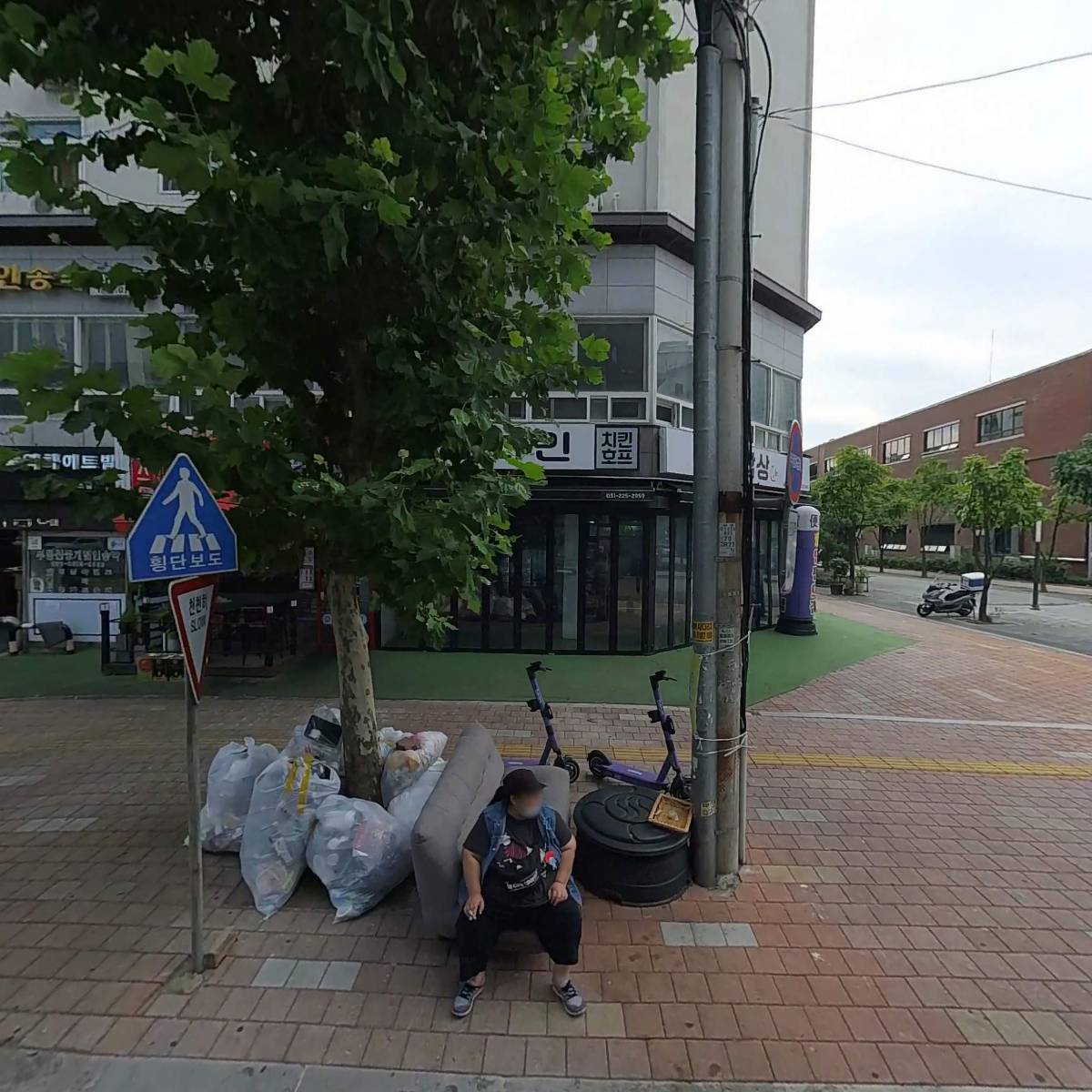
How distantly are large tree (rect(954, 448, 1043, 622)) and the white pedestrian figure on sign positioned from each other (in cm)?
2001

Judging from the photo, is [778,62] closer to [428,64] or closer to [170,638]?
[428,64]

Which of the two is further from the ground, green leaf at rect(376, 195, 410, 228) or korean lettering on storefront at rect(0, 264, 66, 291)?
korean lettering on storefront at rect(0, 264, 66, 291)

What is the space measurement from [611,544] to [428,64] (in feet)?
25.8

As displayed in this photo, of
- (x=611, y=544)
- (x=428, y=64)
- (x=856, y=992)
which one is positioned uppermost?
(x=428, y=64)

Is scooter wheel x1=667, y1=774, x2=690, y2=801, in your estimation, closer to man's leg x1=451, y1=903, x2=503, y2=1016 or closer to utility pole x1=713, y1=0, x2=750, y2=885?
utility pole x1=713, y1=0, x2=750, y2=885

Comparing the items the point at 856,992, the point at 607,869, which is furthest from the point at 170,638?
the point at 856,992

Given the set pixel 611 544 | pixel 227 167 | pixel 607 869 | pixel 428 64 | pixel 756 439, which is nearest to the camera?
pixel 227 167

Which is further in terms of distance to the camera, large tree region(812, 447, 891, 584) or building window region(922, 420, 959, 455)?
building window region(922, 420, 959, 455)

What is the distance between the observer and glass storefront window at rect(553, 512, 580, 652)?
1066cm

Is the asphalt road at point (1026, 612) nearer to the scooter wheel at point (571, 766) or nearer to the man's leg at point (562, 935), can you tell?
the scooter wheel at point (571, 766)

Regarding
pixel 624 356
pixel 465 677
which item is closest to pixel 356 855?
pixel 465 677

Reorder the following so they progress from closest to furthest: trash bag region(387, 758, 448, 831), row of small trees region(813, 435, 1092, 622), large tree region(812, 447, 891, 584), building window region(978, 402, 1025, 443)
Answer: trash bag region(387, 758, 448, 831) → row of small trees region(813, 435, 1092, 622) → large tree region(812, 447, 891, 584) → building window region(978, 402, 1025, 443)

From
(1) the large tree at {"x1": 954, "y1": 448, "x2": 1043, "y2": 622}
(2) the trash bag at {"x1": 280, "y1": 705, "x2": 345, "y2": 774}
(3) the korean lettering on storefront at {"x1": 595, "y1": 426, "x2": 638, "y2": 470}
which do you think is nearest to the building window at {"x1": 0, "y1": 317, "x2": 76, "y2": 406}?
(3) the korean lettering on storefront at {"x1": 595, "y1": 426, "x2": 638, "y2": 470}

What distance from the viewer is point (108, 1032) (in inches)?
109
